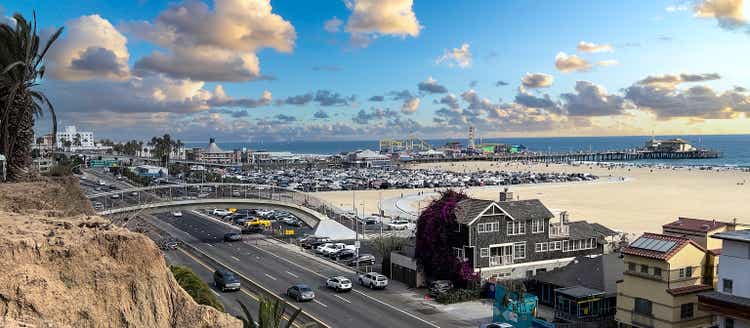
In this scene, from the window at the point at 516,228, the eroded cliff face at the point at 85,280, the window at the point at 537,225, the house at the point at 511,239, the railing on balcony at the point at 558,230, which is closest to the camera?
the eroded cliff face at the point at 85,280

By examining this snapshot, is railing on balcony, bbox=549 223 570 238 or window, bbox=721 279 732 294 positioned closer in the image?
window, bbox=721 279 732 294

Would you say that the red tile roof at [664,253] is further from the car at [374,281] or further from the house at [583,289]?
the car at [374,281]

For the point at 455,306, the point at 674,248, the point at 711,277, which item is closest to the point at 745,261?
the point at 674,248

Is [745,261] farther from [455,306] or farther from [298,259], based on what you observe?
[298,259]

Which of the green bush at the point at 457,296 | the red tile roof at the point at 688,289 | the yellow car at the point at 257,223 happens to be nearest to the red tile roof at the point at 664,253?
the red tile roof at the point at 688,289

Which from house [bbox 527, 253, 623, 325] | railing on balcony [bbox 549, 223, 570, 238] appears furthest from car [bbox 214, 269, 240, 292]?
Result: railing on balcony [bbox 549, 223, 570, 238]

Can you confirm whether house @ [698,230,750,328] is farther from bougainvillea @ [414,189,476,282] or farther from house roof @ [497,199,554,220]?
bougainvillea @ [414,189,476,282]
